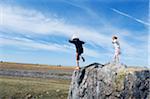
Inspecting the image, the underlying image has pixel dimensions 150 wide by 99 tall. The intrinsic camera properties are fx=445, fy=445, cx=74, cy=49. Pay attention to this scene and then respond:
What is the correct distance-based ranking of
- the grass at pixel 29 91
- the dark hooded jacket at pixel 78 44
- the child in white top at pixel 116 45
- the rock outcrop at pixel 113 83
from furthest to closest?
the grass at pixel 29 91 → the dark hooded jacket at pixel 78 44 → the child in white top at pixel 116 45 → the rock outcrop at pixel 113 83

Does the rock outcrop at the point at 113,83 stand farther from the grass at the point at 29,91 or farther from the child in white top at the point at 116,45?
the grass at the point at 29,91

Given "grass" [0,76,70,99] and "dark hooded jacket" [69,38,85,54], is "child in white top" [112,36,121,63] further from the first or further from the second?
"grass" [0,76,70,99]

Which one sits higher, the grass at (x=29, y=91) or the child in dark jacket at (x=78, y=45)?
the child in dark jacket at (x=78, y=45)

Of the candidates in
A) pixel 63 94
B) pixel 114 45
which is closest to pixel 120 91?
pixel 114 45

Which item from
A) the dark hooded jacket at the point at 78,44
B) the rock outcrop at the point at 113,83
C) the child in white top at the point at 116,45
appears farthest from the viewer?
the dark hooded jacket at the point at 78,44

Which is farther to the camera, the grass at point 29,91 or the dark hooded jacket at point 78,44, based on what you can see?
the grass at point 29,91

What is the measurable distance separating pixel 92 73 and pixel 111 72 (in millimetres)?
1203

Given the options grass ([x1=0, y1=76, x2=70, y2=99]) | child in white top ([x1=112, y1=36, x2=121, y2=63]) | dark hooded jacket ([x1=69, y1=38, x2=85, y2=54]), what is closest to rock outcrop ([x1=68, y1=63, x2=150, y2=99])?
child in white top ([x1=112, y1=36, x2=121, y2=63])

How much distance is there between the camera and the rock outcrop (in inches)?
862

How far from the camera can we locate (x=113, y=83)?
22.2 m

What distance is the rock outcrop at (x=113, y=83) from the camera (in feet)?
71.8

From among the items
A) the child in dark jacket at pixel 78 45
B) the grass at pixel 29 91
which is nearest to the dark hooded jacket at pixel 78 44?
the child in dark jacket at pixel 78 45

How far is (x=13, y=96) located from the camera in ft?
111

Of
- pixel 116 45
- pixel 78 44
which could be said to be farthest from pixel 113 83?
pixel 78 44
